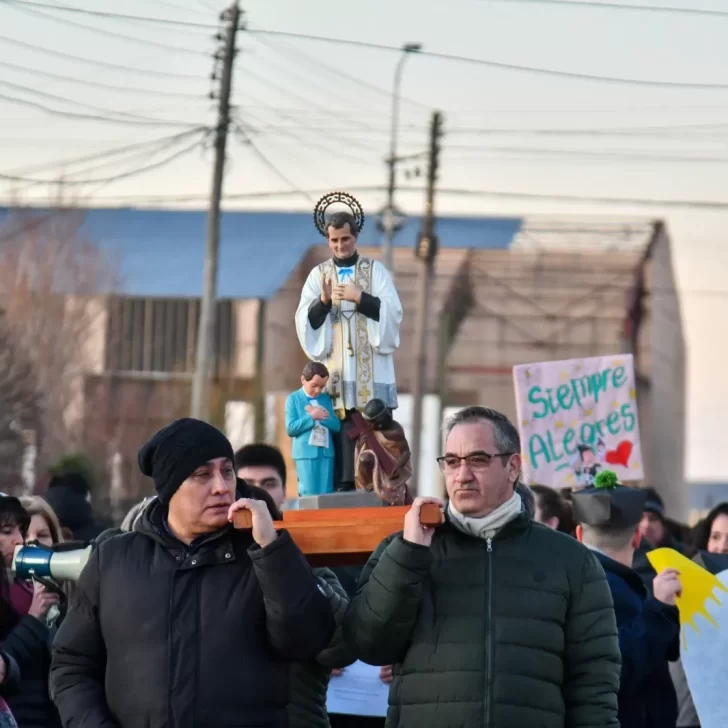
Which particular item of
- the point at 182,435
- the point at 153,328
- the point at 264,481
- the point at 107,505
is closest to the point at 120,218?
the point at 153,328

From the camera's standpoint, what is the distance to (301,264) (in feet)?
132

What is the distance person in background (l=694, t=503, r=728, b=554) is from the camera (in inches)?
354

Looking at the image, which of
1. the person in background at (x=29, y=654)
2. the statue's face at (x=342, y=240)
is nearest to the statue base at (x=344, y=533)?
the person in background at (x=29, y=654)

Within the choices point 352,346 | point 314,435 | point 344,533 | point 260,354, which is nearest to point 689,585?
point 344,533

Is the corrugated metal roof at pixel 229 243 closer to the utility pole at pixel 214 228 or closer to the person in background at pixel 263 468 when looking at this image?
the utility pole at pixel 214 228

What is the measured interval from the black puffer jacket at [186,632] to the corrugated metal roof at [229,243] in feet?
114

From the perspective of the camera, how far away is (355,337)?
718 cm

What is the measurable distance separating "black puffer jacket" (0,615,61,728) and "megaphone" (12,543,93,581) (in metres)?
0.57

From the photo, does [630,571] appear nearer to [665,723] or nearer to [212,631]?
[665,723]

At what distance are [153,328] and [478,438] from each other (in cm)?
3700

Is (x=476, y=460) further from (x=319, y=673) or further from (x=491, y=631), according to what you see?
(x=319, y=673)

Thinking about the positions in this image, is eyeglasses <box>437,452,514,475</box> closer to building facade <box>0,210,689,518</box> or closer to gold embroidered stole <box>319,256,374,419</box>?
gold embroidered stole <box>319,256,374,419</box>

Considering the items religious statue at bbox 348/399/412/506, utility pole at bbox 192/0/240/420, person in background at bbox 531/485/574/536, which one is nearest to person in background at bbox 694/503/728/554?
person in background at bbox 531/485/574/536

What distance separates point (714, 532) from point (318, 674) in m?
4.02
